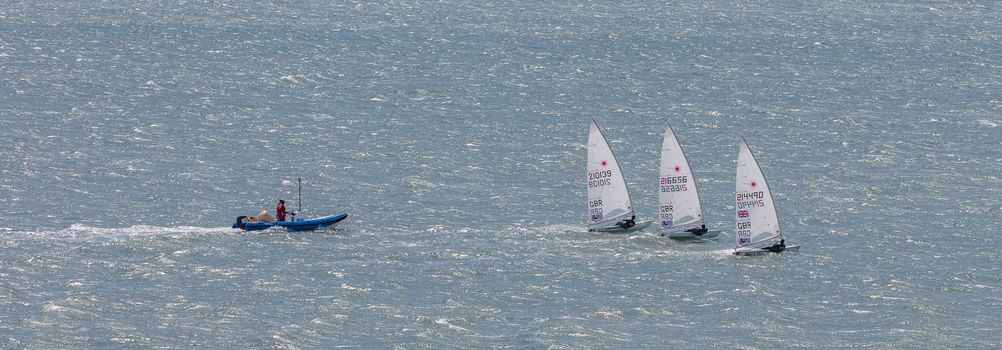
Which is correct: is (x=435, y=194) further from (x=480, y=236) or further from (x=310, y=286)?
(x=310, y=286)

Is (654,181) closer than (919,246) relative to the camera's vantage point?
No

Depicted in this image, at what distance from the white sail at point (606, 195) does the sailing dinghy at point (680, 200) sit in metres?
2.31

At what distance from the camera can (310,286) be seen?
7150cm

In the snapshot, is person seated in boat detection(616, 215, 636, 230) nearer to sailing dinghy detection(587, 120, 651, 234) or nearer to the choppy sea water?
sailing dinghy detection(587, 120, 651, 234)

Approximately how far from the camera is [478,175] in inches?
3883

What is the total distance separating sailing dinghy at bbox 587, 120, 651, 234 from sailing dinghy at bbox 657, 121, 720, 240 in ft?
6.41

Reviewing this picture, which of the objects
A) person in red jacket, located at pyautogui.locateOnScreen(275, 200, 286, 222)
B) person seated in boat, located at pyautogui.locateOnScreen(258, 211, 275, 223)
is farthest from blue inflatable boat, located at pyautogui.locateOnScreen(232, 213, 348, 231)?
person in red jacket, located at pyautogui.locateOnScreen(275, 200, 286, 222)

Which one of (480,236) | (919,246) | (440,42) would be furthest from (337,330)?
(440,42)

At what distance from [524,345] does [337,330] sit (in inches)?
286

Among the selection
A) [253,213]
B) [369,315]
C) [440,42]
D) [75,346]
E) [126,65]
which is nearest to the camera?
[75,346]

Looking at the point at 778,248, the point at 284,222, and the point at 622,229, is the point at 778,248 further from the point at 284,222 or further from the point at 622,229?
the point at 284,222

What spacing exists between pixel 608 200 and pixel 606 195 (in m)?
0.27

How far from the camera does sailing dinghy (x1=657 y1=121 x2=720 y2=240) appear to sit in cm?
8231

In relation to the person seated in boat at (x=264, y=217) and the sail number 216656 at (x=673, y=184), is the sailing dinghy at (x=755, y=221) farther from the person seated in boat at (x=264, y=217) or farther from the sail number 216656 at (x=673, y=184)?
the person seated in boat at (x=264, y=217)
